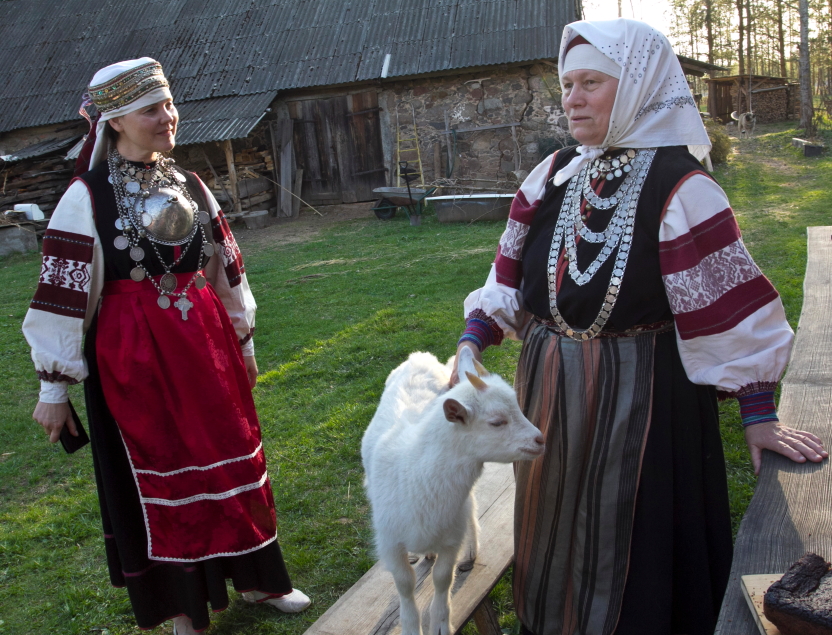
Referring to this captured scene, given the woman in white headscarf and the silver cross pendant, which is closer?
the woman in white headscarf

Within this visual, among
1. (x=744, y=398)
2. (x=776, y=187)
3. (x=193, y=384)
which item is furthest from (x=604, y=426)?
(x=776, y=187)

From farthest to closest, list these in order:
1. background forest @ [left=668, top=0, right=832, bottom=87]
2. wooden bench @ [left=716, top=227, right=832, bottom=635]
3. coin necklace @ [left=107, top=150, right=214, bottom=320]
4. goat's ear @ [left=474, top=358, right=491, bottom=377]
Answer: background forest @ [left=668, top=0, right=832, bottom=87] < coin necklace @ [left=107, top=150, right=214, bottom=320] < goat's ear @ [left=474, top=358, right=491, bottom=377] < wooden bench @ [left=716, top=227, right=832, bottom=635]

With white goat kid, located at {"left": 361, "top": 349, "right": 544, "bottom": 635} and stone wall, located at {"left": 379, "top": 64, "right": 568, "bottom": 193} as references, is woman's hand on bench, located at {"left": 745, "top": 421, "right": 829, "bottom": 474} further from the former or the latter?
stone wall, located at {"left": 379, "top": 64, "right": 568, "bottom": 193}

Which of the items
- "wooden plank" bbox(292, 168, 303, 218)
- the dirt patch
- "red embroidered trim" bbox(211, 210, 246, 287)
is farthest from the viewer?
"wooden plank" bbox(292, 168, 303, 218)

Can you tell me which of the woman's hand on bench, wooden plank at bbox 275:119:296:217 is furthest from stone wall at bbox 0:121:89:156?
the woman's hand on bench

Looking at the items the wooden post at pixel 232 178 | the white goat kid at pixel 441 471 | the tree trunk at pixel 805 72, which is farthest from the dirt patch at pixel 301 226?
the tree trunk at pixel 805 72

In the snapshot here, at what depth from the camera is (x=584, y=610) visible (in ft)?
7.20

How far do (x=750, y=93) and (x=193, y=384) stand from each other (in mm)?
31405

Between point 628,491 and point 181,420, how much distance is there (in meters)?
1.61

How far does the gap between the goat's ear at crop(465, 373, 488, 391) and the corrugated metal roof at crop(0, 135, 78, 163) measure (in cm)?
1675

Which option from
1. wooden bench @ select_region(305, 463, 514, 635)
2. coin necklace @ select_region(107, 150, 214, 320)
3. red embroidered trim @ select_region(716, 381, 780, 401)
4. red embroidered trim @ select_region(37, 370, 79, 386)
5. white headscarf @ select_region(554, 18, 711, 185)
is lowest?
wooden bench @ select_region(305, 463, 514, 635)

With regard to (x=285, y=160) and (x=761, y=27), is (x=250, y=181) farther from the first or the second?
(x=761, y=27)

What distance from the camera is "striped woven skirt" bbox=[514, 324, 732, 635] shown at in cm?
207

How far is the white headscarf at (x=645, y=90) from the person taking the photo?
1.98 m
